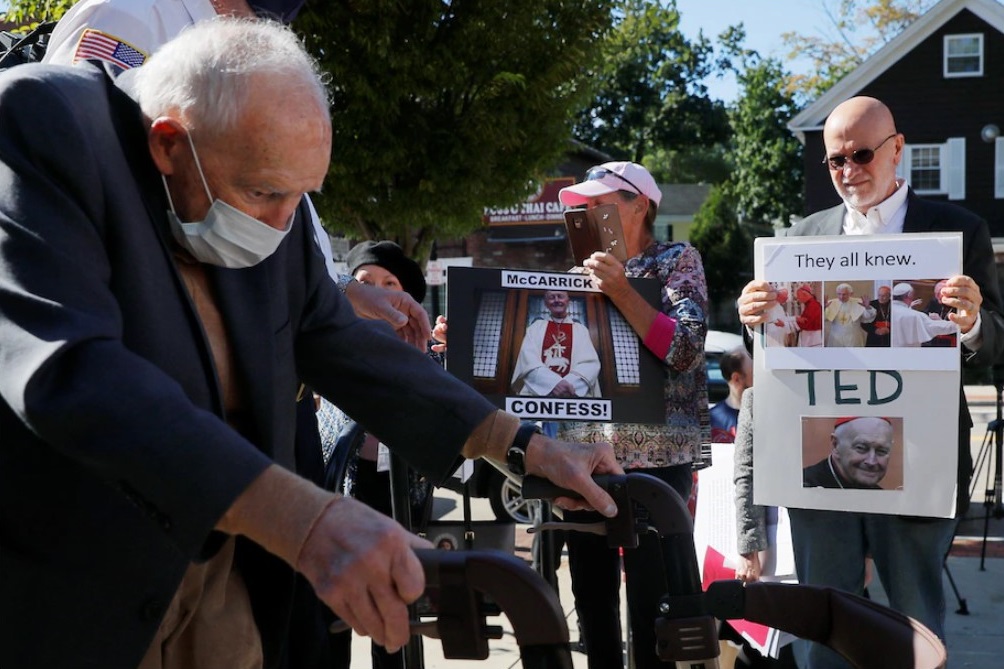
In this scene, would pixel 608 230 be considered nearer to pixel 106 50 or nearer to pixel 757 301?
pixel 757 301

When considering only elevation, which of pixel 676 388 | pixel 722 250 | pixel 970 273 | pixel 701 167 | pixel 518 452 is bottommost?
pixel 518 452

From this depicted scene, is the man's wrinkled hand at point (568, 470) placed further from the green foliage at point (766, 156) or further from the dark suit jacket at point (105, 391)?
the green foliage at point (766, 156)

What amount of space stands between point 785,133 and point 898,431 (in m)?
58.5

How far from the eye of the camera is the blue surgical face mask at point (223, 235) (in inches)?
72.6

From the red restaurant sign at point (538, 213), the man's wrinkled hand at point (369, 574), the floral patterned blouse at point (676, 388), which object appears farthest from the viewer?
the red restaurant sign at point (538, 213)

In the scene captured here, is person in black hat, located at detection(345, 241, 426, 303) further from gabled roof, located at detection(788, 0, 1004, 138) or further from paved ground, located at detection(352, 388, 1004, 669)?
gabled roof, located at detection(788, 0, 1004, 138)

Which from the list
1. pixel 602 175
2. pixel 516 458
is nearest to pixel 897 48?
pixel 602 175

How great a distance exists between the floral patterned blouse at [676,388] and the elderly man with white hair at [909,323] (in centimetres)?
67

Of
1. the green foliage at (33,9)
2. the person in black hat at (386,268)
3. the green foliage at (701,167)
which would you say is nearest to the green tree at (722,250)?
the green foliage at (701,167)

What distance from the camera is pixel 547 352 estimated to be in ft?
12.3

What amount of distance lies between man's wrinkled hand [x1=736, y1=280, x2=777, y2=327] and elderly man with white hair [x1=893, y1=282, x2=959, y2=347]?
1.24ft

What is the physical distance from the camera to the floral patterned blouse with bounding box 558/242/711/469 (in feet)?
12.6

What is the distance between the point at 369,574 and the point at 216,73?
839 mm

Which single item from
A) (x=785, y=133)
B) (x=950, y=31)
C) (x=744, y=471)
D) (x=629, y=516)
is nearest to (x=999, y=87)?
Answer: (x=950, y=31)
